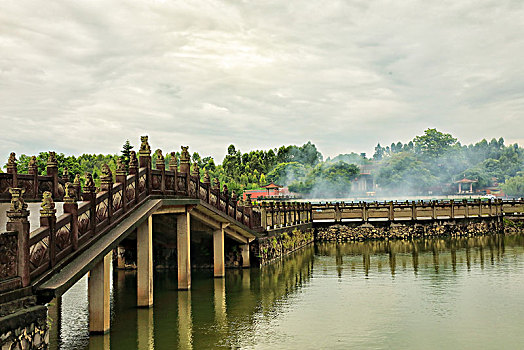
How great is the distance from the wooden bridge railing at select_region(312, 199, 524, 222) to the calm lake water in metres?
12.0

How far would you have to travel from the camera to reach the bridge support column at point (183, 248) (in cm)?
1979

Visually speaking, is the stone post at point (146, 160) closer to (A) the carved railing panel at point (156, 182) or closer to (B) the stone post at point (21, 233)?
(A) the carved railing panel at point (156, 182)

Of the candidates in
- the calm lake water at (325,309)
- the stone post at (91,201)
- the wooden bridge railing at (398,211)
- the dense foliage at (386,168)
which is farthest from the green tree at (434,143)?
the stone post at (91,201)

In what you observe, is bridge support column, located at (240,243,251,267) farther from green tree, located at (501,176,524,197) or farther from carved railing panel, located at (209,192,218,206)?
green tree, located at (501,176,524,197)

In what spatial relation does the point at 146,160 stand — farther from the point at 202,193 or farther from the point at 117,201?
the point at 202,193

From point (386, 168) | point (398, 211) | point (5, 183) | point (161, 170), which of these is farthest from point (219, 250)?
point (386, 168)

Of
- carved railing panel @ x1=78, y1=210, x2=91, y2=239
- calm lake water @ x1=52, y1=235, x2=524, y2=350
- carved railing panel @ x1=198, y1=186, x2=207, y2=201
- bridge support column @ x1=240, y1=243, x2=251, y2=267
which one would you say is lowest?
calm lake water @ x1=52, y1=235, x2=524, y2=350

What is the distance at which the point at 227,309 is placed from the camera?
57.1 feet

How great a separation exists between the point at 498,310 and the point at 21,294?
13.1 m

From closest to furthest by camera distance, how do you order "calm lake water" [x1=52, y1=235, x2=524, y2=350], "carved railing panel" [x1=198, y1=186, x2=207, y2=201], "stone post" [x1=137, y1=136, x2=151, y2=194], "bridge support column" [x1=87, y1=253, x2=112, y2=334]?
"bridge support column" [x1=87, y1=253, x2=112, y2=334], "calm lake water" [x1=52, y1=235, x2=524, y2=350], "stone post" [x1=137, y1=136, x2=151, y2=194], "carved railing panel" [x1=198, y1=186, x2=207, y2=201]

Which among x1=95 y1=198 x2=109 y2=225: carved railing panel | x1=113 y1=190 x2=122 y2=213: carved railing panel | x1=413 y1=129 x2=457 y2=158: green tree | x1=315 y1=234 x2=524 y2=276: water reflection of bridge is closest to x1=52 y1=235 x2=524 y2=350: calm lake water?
x1=315 y1=234 x2=524 y2=276: water reflection of bridge

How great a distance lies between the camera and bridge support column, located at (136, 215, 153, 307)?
53.6 ft

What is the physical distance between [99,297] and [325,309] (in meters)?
6.90

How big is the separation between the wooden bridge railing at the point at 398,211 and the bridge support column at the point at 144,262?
24.3 metres
